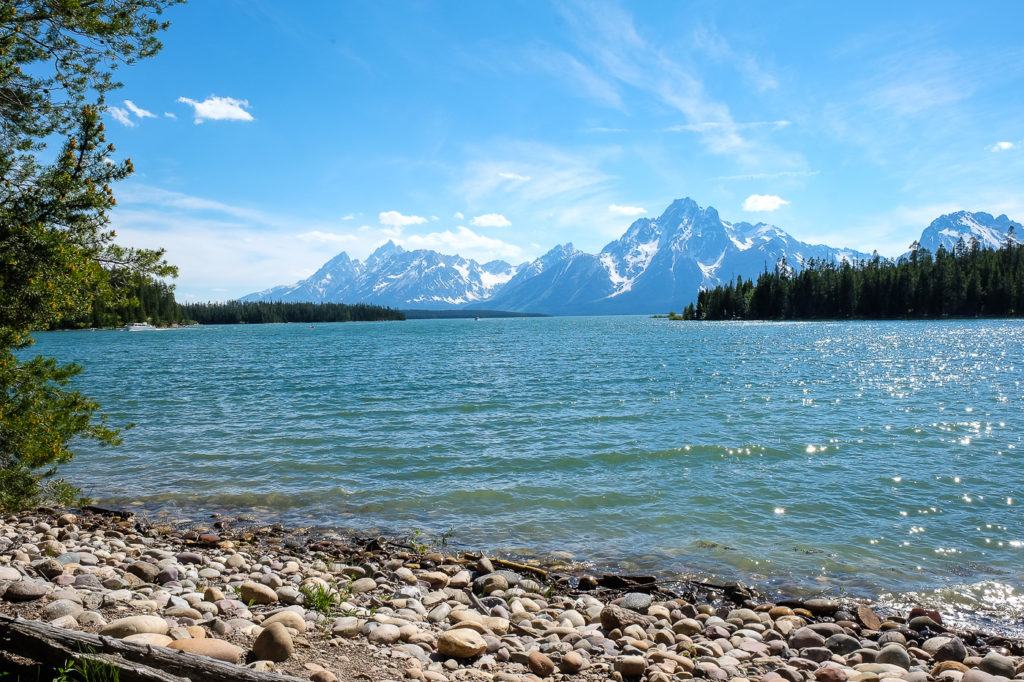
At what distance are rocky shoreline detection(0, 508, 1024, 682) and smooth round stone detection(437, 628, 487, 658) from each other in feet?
0.06

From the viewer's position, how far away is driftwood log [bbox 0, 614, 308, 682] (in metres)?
4.60

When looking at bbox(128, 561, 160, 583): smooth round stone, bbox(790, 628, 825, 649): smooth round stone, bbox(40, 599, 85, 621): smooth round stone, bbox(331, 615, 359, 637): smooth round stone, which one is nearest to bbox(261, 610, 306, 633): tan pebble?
bbox(331, 615, 359, 637): smooth round stone


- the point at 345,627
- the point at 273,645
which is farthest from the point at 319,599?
the point at 273,645

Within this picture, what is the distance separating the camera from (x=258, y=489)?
56.9 ft

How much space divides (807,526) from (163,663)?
1327 cm

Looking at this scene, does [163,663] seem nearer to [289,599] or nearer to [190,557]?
[289,599]

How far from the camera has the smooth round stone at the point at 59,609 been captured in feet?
21.2

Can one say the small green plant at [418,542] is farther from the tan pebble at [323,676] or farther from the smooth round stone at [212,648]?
the tan pebble at [323,676]

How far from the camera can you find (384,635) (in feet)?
23.7

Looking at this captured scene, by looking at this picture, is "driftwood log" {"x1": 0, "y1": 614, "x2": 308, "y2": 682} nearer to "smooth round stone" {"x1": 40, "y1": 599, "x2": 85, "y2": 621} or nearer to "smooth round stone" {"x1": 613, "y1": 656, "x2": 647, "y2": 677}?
"smooth round stone" {"x1": 40, "y1": 599, "x2": 85, "y2": 621}

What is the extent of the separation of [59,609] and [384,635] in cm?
367

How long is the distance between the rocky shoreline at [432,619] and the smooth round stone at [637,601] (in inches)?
1.3

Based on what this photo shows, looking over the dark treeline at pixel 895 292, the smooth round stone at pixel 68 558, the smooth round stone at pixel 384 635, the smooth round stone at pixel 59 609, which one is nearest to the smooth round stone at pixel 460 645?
the smooth round stone at pixel 384 635

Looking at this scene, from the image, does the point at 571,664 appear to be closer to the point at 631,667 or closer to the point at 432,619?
the point at 631,667
